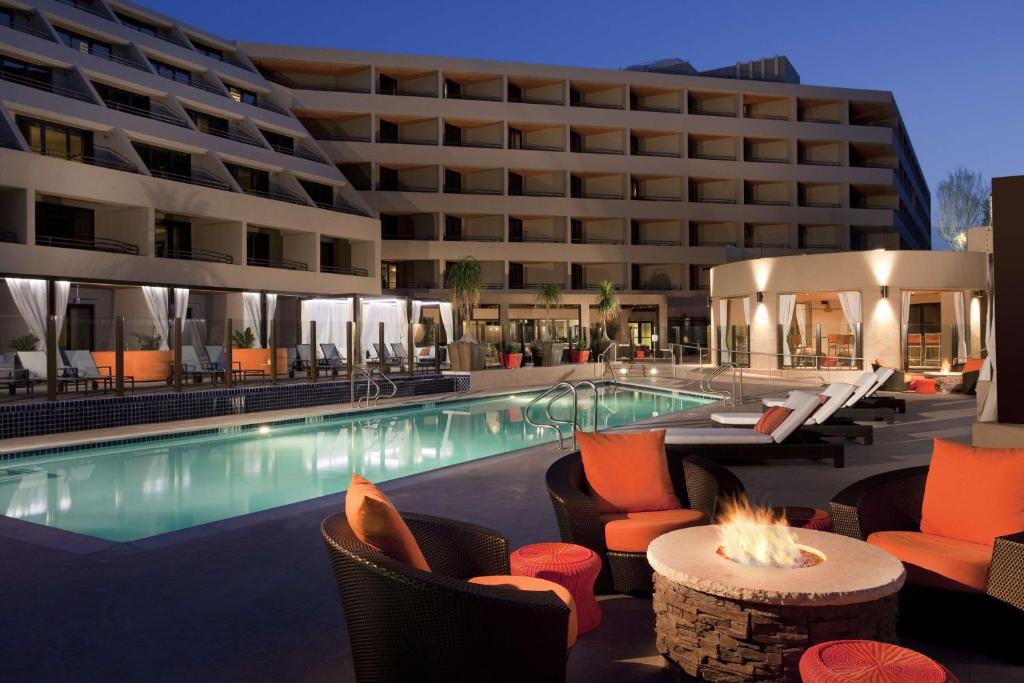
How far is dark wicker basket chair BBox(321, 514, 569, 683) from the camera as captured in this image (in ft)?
8.36

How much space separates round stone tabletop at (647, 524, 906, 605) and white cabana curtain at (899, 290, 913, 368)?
1904cm

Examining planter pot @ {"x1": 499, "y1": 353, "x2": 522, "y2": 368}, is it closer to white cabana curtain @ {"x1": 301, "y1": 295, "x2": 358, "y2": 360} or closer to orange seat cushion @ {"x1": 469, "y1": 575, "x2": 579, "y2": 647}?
white cabana curtain @ {"x1": 301, "y1": 295, "x2": 358, "y2": 360}

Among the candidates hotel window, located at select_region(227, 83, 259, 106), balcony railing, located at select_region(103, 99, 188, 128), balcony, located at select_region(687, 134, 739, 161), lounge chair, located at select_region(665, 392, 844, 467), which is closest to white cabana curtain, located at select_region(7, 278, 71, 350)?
lounge chair, located at select_region(665, 392, 844, 467)

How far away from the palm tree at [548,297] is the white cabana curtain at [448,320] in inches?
419

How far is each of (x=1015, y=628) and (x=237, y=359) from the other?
1618 centimetres

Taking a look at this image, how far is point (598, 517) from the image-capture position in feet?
13.6

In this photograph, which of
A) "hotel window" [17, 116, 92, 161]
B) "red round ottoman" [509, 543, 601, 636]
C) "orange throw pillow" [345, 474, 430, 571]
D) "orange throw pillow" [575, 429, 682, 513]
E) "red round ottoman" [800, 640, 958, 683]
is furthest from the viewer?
"hotel window" [17, 116, 92, 161]

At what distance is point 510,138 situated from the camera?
40438 millimetres

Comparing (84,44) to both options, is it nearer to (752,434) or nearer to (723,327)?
(723,327)

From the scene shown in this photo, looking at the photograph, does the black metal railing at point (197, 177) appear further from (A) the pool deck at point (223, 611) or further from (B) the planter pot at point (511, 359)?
(A) the pool deck at point (223, 611)


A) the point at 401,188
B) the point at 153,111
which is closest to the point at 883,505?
the point at 153,111

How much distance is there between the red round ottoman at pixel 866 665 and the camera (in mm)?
2410

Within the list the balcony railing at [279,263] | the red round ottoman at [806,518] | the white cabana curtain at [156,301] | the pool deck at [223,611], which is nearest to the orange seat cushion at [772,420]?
the pool deck at [223,611]

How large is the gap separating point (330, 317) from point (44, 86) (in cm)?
1191
